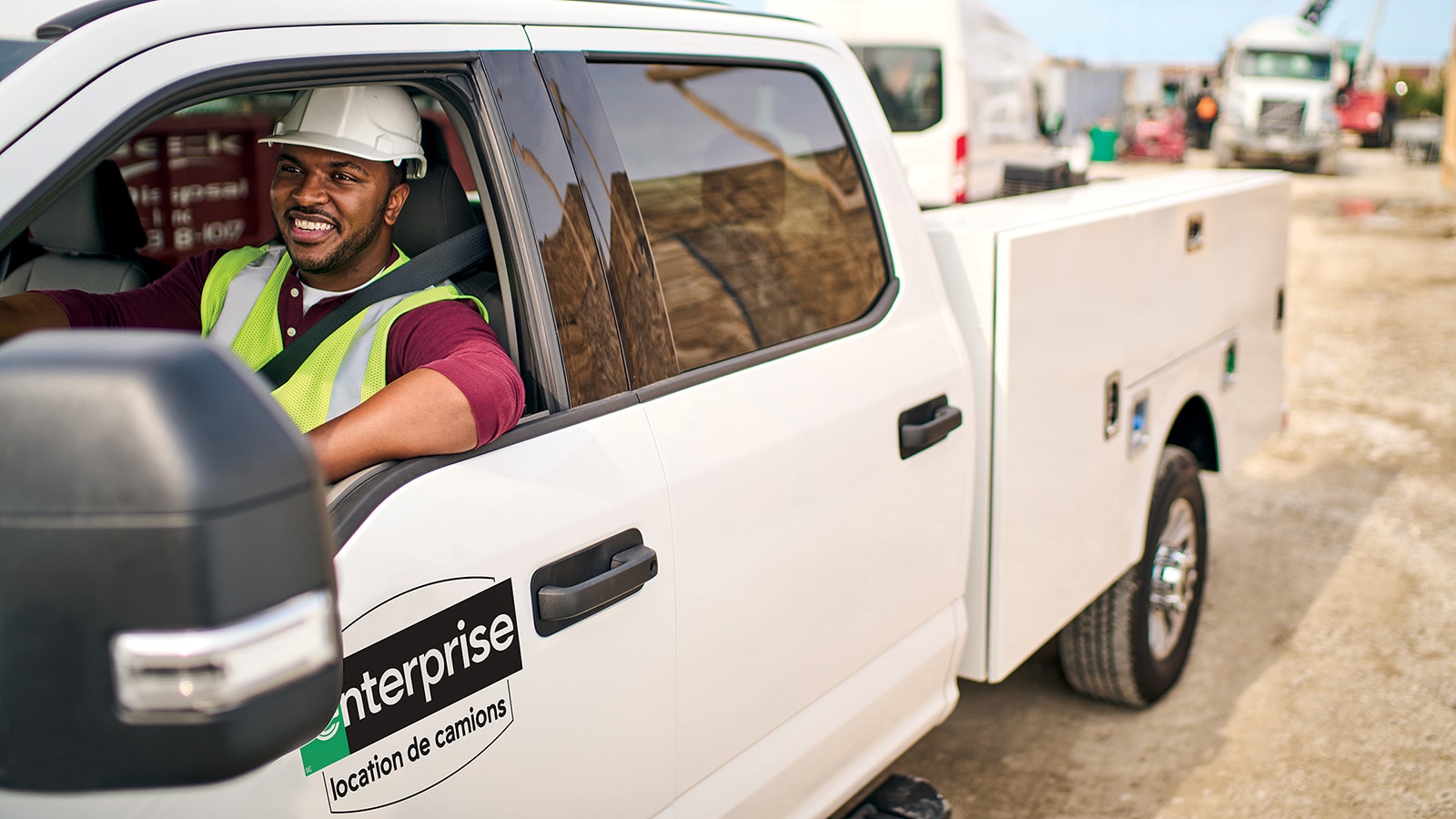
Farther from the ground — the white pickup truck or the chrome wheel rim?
the white pickup truck

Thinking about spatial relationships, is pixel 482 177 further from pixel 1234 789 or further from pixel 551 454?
pixel 1234 789

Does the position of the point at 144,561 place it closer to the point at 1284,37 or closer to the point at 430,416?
Answer: the point at 430,416

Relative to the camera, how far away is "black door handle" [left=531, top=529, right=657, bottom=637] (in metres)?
1.71

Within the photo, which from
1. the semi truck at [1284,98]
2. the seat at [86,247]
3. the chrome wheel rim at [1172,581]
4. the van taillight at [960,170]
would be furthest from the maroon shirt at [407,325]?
the semi truck at [1284,98]

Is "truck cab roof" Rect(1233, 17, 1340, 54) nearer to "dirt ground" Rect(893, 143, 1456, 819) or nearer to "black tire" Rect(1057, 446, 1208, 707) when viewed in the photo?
"dirt ground" Rect(893, 143, 1456, 819)

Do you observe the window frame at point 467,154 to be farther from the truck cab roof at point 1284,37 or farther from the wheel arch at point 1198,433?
the truck cab roof at point 1284,37

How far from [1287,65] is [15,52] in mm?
30049

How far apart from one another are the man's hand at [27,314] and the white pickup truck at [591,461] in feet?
0.59

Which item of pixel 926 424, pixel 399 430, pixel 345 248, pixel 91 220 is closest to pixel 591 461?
pixel 399 430

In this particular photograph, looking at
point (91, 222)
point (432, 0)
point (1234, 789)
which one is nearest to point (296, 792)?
point (432, 0)

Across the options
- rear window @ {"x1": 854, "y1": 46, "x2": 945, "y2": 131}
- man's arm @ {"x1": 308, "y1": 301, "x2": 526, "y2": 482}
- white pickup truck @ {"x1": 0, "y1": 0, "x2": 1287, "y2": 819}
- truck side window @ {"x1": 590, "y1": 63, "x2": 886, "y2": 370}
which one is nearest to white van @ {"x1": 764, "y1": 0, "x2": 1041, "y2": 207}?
rear window @ {"x1": 854, "y1": 46, "x2": 945, "y2": 131}

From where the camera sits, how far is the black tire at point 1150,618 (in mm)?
3752

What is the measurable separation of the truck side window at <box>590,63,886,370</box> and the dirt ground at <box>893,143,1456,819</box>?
175 centimetres

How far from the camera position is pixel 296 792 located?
57.1 inches
